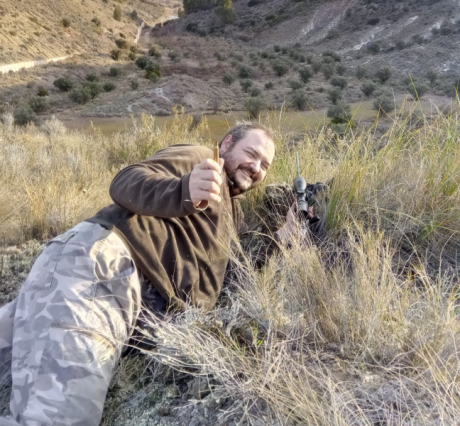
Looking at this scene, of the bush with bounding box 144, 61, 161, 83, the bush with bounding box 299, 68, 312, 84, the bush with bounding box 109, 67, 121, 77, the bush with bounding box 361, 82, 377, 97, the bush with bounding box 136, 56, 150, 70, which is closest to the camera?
the bush with bounding box 361, 82, 377, 97

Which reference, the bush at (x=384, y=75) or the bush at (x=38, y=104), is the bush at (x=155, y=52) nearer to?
the bush at (x=38, y=104)

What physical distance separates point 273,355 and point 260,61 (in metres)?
28.9

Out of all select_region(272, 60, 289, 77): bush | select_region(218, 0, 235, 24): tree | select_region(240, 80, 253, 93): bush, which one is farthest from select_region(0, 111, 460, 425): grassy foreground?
select_region(218, 0, 235, 24): tree

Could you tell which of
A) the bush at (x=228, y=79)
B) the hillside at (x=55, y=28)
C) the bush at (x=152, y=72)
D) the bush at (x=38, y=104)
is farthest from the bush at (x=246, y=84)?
the hillside at (x=55, y=28)

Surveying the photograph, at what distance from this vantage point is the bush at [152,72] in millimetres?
23656

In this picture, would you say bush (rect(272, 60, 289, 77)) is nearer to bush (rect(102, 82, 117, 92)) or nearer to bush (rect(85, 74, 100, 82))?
bush (rect(102, 82, 117, 92))

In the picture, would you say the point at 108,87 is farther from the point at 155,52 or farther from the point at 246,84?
the point at 155,52

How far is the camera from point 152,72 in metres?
24.7

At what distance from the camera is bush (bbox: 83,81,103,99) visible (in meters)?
21.5

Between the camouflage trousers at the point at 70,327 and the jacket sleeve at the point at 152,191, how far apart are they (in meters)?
0.16

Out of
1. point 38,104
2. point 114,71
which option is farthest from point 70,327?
point 114,71

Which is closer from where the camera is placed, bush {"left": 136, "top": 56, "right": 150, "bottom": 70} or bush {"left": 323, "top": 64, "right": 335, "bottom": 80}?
bush {"left": 323, "top": 64, "right": 335, "bottom": 80}

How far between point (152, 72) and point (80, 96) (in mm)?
5297

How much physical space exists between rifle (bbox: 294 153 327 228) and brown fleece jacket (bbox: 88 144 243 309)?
524 mm
